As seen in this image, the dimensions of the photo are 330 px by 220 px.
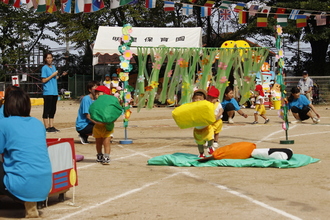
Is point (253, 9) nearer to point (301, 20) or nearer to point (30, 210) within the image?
point (301, 20)

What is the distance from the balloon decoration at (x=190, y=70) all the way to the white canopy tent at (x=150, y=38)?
39.3 ft

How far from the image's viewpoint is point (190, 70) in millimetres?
14867

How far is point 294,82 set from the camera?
29547 mm

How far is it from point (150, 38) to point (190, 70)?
12.9 m

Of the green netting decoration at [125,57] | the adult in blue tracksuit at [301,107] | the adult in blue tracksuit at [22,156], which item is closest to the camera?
the adult in blue tracksuit at [22,156]

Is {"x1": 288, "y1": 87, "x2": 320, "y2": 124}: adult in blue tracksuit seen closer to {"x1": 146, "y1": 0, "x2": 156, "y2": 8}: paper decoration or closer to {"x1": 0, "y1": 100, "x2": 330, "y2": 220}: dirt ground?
{"x1": 0, "y1": 100, "x2": 330, "y2": 220}: dirt ground

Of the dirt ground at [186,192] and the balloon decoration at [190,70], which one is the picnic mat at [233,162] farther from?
the balloon decoration at [190,70]

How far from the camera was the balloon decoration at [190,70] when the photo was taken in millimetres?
14664

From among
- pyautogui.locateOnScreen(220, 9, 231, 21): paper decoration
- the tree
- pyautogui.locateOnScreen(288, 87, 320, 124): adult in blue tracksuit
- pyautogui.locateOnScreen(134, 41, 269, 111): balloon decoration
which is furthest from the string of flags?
the tree

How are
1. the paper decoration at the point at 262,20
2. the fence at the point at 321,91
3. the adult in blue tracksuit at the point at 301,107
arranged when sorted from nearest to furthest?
1. the paper decoration at the point at 262,20
2. the adult in blue tracksuit at the point at 301,107
3. the fence at the point at 321,91

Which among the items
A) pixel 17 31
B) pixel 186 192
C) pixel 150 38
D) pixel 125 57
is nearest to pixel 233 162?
pixel 186 192

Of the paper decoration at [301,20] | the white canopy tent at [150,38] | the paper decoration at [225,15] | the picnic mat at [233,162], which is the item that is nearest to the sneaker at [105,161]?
the picnic mat at [233,162]

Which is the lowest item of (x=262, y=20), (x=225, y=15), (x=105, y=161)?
(x=105, y=161)

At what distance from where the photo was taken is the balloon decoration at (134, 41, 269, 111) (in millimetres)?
14664
